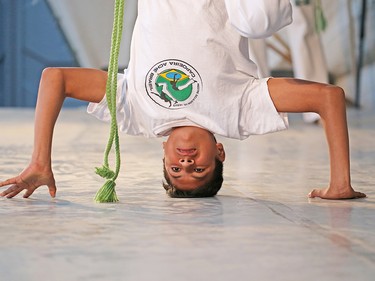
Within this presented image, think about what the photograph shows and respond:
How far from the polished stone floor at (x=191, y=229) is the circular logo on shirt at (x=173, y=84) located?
0.22 metres

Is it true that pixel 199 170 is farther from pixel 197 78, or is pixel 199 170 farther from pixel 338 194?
pixel 338 194

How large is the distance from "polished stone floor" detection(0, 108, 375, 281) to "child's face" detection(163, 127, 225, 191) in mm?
51

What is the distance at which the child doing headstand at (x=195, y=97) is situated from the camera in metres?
2.33

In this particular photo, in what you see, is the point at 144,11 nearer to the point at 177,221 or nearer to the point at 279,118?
the point at 279,118

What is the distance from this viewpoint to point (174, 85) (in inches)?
92.7

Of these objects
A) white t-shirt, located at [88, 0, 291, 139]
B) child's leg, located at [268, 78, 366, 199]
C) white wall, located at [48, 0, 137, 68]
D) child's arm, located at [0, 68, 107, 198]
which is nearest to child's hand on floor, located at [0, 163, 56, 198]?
child's arm, located at [0, 68, 107, 198]

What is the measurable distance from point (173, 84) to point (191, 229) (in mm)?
518

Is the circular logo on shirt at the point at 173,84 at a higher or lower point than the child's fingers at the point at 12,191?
higher

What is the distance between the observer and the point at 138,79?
2383 millimetres

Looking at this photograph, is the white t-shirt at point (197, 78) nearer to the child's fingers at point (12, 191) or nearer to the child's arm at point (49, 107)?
the child's arm at point (49, 107)

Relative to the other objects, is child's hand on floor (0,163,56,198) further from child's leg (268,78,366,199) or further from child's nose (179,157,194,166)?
child's leg (268,78,366,199)

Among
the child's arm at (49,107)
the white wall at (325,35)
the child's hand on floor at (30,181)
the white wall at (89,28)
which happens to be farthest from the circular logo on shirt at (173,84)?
the white wall at (89,28)

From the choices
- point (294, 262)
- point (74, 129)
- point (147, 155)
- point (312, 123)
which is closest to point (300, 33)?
point (312, 123)

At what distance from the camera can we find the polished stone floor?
5.14 feet
